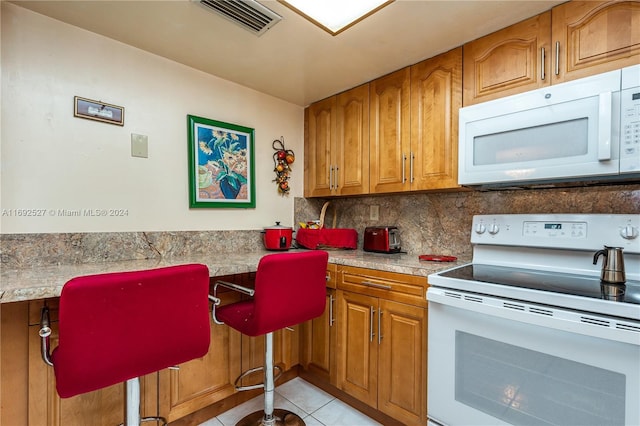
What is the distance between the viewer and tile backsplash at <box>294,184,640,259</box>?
4.95 feet

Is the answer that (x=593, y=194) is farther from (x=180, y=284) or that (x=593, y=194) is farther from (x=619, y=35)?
(x=180, y=284)

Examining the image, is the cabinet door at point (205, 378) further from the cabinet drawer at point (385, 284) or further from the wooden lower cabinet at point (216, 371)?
the cabinet drawer at point (385, 284)

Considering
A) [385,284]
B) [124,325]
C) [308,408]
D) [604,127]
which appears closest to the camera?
[124,325]

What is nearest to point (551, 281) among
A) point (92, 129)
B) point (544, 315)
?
point (544, 315)

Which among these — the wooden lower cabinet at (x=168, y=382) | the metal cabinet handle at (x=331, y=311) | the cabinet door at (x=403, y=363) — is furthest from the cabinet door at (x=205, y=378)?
the cabinet door at (x=403, y=363)

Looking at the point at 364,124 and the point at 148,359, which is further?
the point at 364,124

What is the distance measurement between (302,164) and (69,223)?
165 cm

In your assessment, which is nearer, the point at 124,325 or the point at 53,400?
the point at 124,325

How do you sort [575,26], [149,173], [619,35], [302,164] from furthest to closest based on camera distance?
[302,164] < [149,173] < [575,26] < [619,35]

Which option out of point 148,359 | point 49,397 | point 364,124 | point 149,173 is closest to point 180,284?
point 148,359

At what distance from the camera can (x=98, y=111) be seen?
1.64m

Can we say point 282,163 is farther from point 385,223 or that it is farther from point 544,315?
point 544,315

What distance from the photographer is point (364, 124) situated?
2.21 meters

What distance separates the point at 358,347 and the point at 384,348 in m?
0.19
